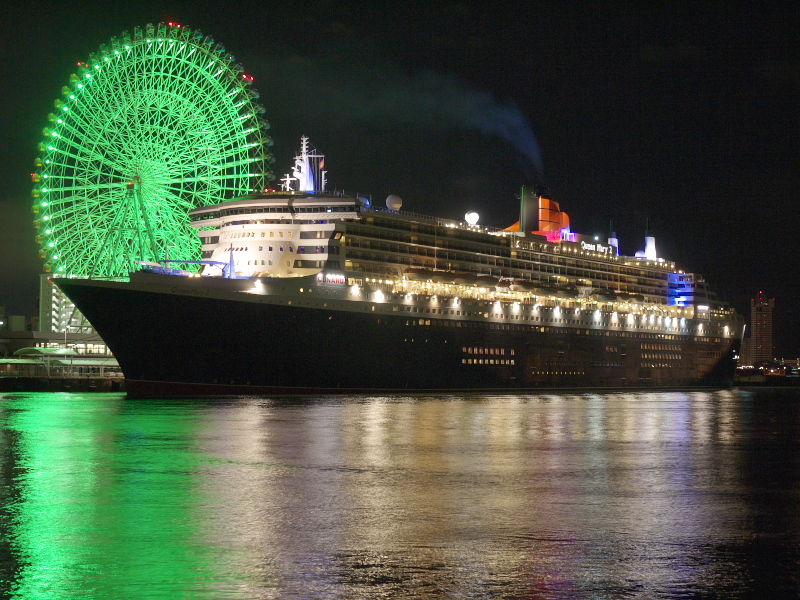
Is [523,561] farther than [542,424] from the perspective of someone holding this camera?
No

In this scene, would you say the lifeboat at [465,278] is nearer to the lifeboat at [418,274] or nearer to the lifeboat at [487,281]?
the lifeboat at [487,281]

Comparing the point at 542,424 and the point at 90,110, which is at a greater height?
the point at 90,110

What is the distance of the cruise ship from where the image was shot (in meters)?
51.9

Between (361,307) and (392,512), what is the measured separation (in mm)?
39834

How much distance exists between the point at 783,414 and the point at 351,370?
24607 millimetres

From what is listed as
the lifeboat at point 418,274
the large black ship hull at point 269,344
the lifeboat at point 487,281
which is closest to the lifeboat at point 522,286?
the lifeboat at point 487,281

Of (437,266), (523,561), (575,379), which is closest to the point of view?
(523,561)

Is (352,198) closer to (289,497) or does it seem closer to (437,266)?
(437,266)

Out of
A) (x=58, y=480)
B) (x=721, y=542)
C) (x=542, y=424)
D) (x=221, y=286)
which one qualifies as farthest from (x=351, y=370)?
(x=721, y=542)

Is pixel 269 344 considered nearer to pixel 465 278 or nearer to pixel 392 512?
pixel 465 278

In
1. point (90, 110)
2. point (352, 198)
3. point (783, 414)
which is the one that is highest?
point (90, 110)

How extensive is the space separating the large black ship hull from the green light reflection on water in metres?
18.9

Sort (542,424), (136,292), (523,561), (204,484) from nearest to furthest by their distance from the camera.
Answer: (523,561) → (204,484) → (542,424) → (136,292)

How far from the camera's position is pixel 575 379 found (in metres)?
74.1
